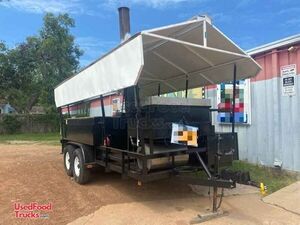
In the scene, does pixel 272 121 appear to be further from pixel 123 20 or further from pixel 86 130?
pixel 123 20

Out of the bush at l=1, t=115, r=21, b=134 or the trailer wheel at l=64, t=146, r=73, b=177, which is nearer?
the trailer wheel at l=64, t=146, r=73, b=177

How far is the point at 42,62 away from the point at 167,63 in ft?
83.8

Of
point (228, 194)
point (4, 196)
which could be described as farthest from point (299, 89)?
point (4, 196)

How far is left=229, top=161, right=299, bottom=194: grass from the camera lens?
769 cm

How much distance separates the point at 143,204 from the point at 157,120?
1.75 meters

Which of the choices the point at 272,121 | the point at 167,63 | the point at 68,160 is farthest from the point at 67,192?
the point at 272,121

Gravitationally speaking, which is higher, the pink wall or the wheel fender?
the pink wall

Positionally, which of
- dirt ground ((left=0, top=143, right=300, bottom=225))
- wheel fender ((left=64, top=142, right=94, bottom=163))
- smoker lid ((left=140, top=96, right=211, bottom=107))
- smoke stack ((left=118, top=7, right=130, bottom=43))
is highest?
smoke stack ((left=118, top=7, right=130, bottom=43))

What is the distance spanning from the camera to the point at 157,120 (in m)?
5.82

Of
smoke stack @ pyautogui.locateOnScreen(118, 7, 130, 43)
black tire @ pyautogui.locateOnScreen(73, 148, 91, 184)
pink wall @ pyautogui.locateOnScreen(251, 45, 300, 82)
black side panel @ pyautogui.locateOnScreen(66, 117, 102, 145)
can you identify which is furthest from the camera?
smoke stack @ pyautogui.locateOnScreen(118, 7, 130, 43)

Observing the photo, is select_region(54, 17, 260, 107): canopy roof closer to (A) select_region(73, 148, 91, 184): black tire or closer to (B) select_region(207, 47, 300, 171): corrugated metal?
(A) select_region(73, 148, 91, 184): black tire

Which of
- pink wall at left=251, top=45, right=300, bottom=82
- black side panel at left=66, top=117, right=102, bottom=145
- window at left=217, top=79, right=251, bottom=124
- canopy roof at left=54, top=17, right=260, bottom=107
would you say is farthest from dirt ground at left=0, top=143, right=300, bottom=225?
pink wall at left=251, top=45, right=300, bottom=82

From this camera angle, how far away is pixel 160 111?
5961 mm

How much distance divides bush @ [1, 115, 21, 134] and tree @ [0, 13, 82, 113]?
298 centimetres
